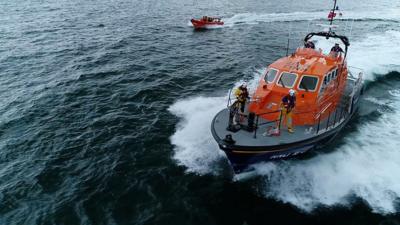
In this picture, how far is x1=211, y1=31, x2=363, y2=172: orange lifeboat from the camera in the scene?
35.6ft

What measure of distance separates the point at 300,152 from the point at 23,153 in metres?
11.4

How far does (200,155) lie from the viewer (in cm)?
1279

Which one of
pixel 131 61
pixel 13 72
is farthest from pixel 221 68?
pixel 13 72

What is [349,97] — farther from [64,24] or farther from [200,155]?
[64,24]

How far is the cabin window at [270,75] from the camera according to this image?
43.8 ft

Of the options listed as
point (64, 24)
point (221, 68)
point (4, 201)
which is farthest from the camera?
point (64, 24)

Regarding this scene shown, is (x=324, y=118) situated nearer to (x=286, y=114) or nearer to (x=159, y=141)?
(x=286, y=114)

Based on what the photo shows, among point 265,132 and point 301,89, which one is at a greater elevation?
point 301,89

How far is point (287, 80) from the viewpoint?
42.5ft

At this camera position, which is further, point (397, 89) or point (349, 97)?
point (397, 89)

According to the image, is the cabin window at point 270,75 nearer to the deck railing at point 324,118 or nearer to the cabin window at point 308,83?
the cabin window at point 308,83

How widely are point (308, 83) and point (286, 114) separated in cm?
217

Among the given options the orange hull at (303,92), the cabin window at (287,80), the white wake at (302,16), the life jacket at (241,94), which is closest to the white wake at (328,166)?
the orange hull at (303,92)

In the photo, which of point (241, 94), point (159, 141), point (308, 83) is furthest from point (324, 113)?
point (159, 141)
